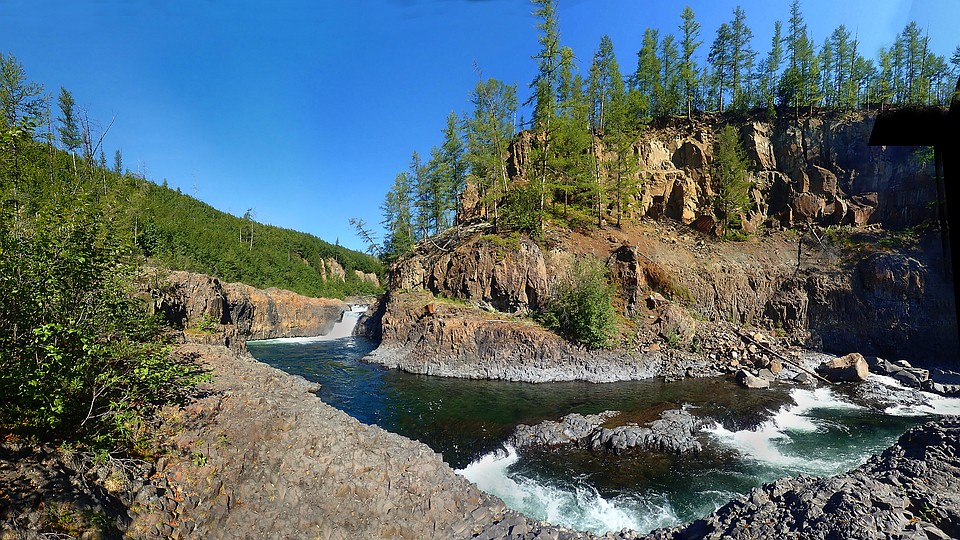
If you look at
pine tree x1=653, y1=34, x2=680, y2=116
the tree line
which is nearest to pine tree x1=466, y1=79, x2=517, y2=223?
the tree line

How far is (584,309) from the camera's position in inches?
911

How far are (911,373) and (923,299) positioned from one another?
7454 mm

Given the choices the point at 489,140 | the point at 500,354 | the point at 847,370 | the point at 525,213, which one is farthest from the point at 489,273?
the point at 847,370

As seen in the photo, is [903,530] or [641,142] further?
[641,142]

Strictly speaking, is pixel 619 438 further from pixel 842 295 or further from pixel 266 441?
pixel 842 295

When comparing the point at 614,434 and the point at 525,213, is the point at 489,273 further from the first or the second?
the point at 614,434

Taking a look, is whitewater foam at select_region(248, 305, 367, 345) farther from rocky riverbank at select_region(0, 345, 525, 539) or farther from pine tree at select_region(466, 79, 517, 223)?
rocky riverbank at select_region(0, 345, 525, 539)

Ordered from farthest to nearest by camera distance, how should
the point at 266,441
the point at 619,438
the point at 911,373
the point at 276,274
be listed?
the point at 276,274 < the point at 911,373 < the point at 619,438 < the point at 266,441

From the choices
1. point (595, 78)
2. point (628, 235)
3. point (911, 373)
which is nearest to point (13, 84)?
point (628, 235)

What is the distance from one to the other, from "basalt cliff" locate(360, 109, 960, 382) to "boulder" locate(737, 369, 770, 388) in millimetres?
2061

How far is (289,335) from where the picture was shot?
A: 42.5m

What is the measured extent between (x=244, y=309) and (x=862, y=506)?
44.1 metres

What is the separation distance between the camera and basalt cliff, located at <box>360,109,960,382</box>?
22.9 metres

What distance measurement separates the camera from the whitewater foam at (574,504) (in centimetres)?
891
